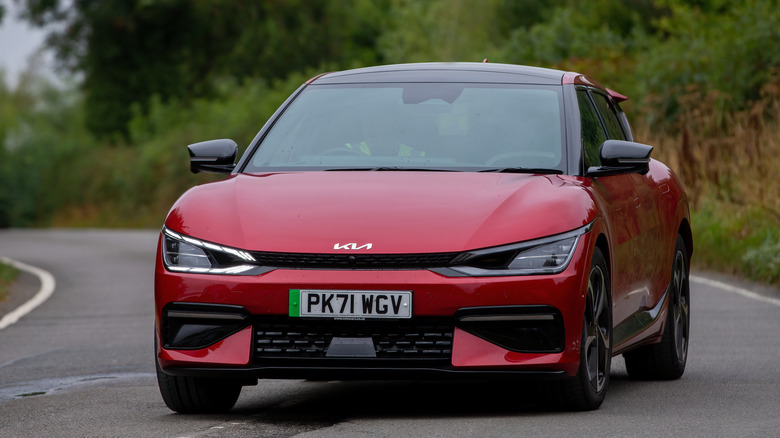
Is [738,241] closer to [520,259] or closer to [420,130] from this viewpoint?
[420,130]

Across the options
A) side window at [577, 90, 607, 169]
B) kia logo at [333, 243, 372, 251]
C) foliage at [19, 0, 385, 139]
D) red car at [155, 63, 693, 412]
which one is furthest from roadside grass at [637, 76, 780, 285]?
foliage at [19, 0, 385, 139]

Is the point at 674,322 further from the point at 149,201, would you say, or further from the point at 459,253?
the point at 149,201

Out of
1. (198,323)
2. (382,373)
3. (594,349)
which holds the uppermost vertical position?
(198,323)

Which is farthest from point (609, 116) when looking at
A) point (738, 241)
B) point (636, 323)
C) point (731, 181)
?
point (731, 181)

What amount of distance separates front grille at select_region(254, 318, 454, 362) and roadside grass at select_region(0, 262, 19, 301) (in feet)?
36.2

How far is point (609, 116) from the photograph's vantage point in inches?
348

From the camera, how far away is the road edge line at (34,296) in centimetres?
1436

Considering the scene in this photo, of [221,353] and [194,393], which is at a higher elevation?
Result: [221,353]

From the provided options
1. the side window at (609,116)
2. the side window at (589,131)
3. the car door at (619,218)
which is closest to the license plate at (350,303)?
the car door at (619,218)

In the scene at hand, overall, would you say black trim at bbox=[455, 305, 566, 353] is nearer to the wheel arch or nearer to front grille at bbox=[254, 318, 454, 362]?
front grille at bbox=[254, 318, 454, 362]

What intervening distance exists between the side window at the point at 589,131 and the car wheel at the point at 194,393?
1.99 metres

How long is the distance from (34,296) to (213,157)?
10052mm

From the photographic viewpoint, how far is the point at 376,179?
Result: 7039 millimetres

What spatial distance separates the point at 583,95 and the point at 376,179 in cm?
164
